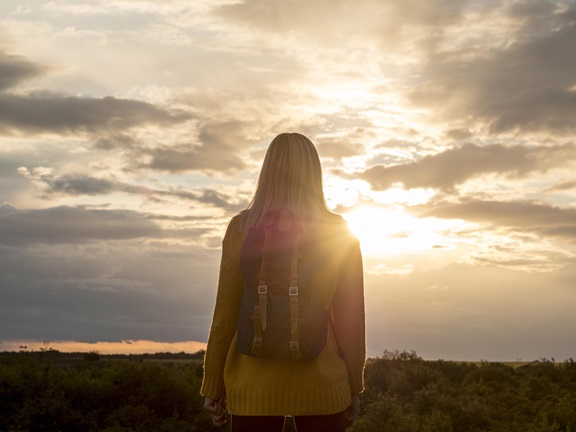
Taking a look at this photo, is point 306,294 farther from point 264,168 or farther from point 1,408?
point 1,408

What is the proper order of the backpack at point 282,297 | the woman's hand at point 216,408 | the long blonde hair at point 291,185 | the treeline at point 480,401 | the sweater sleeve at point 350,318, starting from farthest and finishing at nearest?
the treeline at point 480,401
the woman's hand at point 216,408
the sweater sleeve at point 350,318
the long blonde hair at point 291,185
the backpack at point 282,297

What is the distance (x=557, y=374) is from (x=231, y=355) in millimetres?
10657

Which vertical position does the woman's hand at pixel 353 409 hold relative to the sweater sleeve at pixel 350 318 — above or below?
below

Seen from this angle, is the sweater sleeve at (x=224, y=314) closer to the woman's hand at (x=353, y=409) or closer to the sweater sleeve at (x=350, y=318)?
the sweater sleeve at (x=350, y=318)

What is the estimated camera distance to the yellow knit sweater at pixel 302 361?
4535mm

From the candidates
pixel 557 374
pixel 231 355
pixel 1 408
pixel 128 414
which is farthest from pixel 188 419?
pixel 231 355

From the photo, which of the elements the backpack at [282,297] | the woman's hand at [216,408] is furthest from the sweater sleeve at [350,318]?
the woman's hand at [216,408]

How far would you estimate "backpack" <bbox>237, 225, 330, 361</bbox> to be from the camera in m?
4.48

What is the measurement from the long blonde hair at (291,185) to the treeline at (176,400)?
20.6ft

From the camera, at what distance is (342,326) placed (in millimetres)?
4816

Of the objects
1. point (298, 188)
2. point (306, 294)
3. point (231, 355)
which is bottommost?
point (231, 355)

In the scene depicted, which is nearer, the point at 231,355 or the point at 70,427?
the point at 231,355

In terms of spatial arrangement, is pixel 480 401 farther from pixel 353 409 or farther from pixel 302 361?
pixel 302 361

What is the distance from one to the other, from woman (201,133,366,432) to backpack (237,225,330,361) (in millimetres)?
24
